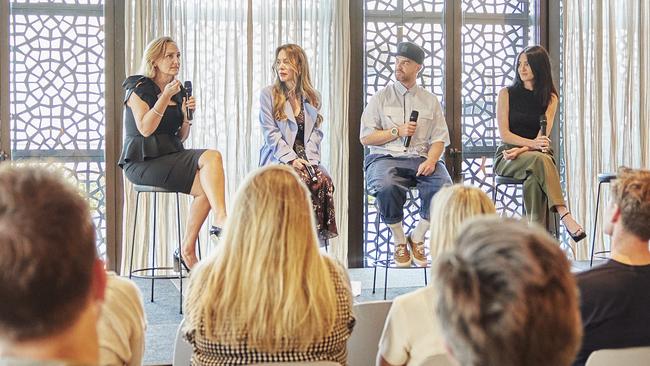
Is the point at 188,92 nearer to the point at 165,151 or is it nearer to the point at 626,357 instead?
the point at 165,151

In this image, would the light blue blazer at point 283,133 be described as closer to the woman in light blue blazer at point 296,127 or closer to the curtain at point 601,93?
the woman in light blue blazer at point 296,127

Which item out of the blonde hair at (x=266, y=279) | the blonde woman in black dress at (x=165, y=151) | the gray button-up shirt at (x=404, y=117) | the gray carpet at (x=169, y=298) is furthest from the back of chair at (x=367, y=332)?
the gray button-up shirt at (x=404, y=117)

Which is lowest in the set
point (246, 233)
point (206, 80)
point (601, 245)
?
point (601, 245)

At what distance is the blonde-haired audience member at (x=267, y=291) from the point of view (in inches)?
65.5

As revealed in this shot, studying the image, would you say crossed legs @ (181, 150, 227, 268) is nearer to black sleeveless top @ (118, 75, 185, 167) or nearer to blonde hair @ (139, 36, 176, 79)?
black sleeveless top @ (118, 75, 185, 167)

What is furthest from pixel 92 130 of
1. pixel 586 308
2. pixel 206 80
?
pixel 586 308

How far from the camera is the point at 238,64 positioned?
4.77m

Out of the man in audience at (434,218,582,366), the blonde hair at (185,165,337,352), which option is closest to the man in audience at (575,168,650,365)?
the blonde hair at (185,165,337,352)

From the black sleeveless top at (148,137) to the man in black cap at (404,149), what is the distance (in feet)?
3.81

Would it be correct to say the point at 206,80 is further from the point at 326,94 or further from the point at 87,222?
the point at 87,222

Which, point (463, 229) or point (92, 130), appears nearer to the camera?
point (463, 229)

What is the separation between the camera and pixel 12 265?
0.92m

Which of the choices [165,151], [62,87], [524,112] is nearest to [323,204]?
[165,151]

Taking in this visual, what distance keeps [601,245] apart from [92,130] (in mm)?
3689
